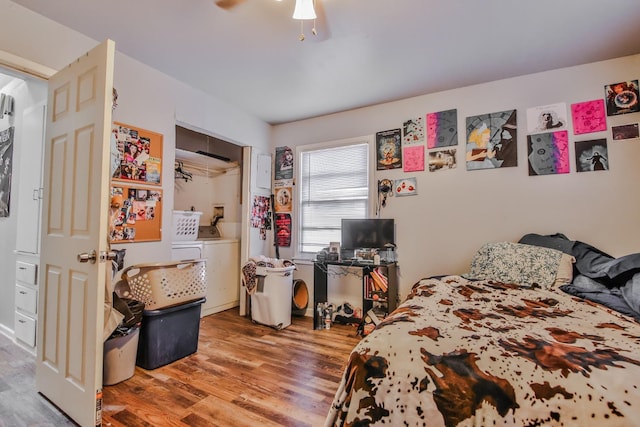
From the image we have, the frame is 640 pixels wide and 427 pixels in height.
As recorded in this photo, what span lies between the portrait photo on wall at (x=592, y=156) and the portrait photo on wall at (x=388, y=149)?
1532 mm

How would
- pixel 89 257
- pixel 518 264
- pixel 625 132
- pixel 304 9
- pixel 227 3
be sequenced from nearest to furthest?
pixel 89 257 < pixel 304 9 < pixel 227 3 < pixel 518 264 < pixel 625 132

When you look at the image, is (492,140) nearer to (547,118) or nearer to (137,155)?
(547,118)

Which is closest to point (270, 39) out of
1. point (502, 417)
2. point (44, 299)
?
point (44, 299)

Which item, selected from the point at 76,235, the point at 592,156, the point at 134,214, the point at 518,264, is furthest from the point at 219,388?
the point at 592,156

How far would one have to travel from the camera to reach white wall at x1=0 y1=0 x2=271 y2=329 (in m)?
1.93

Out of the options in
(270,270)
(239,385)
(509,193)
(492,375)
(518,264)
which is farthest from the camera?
(270,270)

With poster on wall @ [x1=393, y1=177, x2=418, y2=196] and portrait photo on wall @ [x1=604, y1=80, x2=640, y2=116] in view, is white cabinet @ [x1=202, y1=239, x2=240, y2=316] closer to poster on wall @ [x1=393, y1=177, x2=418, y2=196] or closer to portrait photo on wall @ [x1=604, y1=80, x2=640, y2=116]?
poster on wall @ [x1=393, y1=177, x2=418, y2=196]

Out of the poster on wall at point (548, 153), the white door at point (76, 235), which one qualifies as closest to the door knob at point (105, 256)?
the white door at point (76, 235)

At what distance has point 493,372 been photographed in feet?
3.17

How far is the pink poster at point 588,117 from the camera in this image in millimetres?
2508

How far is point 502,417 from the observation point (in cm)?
88

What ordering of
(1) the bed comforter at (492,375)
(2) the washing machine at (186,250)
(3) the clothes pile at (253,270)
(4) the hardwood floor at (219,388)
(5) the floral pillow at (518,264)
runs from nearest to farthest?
(1) the bed comforter at (492,375) → (4) the hardwood floor at (219,388) → (5) the floral pillow at (518,264) → (2) the washing machine at (186,250) → (3) the clothes pile at (253,270)

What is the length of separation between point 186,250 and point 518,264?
3.13m

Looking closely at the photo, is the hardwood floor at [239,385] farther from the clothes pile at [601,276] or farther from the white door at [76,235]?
the clothes pile at [601,276]
